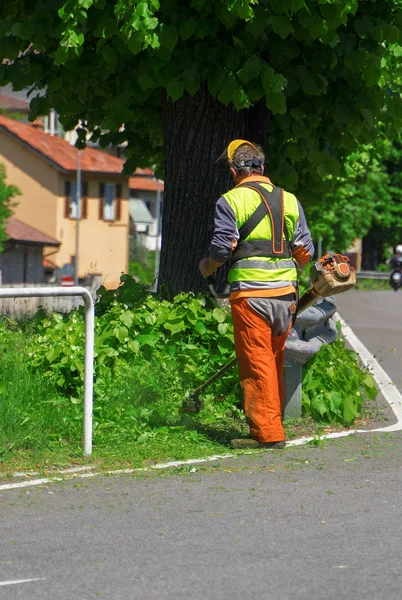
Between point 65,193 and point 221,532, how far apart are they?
71315 mm

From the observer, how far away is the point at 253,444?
8.27 meters

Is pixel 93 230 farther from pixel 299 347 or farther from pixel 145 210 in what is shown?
pixel 299 347

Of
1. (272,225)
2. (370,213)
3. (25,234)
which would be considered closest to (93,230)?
(25,234)

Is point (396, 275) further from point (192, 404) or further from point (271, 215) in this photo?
point (271, 215)

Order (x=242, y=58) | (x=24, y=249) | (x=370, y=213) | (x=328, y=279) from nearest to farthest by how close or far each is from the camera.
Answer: (x=328, y=279) → (x=242, y=58) → (x=370, y=213) → (x=24, y=249)

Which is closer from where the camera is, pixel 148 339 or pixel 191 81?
pixel 148 339

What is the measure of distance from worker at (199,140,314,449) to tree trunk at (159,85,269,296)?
254 cm

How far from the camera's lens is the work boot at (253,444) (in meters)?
8.27

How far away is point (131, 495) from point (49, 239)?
6851cm

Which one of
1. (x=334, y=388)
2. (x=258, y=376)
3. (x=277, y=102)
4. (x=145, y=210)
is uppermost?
(x=145, y=210)

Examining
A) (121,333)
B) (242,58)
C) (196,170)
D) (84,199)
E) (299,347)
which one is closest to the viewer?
(299,347)

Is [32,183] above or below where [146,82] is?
above

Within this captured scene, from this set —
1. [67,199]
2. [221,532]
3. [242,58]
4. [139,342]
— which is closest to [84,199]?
[67,199]

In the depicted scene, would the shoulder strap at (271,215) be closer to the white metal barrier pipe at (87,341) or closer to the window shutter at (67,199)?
the white metal barrier pipe at (87,341)
